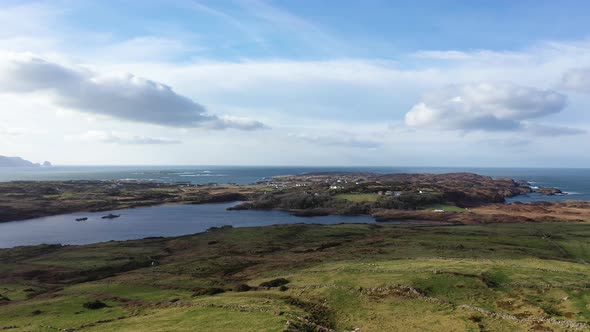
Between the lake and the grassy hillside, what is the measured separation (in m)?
40.0

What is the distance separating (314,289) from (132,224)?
128 metres

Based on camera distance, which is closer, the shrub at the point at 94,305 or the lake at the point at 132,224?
the shrub at the point at 94,305

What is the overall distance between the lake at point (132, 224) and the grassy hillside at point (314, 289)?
39978 mm

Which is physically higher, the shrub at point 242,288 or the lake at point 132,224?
the shrub at point 242,288

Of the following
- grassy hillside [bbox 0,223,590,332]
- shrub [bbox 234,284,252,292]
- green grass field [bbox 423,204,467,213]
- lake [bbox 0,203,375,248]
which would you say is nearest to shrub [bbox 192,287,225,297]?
grassy hillside [bbox 0,223,590,332]

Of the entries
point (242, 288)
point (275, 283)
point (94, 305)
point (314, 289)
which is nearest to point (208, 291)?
point (242, 288)

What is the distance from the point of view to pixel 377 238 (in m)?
102

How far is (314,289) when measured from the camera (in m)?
47.8

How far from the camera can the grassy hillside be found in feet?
121

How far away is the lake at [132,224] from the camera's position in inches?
5138

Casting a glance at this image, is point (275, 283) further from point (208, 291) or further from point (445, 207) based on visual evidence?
point (445, 207)

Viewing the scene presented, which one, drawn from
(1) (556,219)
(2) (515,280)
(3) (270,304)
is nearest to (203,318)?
(3) (270,304)

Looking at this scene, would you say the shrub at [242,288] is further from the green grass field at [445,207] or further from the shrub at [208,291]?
the green grass field at [445,207]

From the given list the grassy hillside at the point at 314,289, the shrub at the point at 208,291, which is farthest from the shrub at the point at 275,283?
the shrub at the point at 208,291
